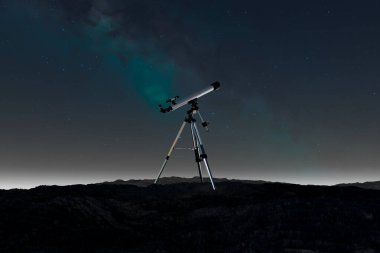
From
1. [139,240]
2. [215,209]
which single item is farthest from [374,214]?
[139,240]

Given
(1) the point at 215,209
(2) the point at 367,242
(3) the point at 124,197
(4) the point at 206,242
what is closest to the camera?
(2) the point at 367,242

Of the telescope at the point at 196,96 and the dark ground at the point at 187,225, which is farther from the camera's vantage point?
the telescope at the point at 196,96

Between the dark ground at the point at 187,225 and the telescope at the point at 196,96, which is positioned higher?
the telescope at the point at 196,96

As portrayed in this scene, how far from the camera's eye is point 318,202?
8.66 m

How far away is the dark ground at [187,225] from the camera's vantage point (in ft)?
20.6

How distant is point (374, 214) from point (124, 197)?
706 centimetres

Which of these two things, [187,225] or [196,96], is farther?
[196,96]

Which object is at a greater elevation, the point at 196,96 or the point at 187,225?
the point at 196,96

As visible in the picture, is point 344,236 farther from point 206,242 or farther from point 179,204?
point 179,204

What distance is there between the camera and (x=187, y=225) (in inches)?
327

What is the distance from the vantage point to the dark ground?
6.28m

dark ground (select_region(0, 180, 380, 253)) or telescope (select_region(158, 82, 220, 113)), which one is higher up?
telescope (select_region(158, 82, 220, 113))

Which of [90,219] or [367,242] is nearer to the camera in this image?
[367,242]

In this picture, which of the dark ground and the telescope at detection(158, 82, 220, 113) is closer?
the dark ground
